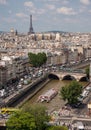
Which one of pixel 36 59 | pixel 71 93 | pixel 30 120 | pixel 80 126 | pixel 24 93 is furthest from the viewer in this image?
pixel 36 59

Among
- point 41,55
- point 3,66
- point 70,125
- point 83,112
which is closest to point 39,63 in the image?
point 41,55

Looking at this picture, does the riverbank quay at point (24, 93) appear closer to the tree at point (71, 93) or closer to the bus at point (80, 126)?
the tree at point (71, 93)

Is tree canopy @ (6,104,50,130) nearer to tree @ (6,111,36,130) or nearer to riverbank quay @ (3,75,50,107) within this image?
tree @ (6,111,36,130)

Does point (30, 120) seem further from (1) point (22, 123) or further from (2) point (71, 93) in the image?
(2) point (71, 93)

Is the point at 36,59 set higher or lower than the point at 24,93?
higher

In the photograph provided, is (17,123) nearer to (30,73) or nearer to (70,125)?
(70,125)

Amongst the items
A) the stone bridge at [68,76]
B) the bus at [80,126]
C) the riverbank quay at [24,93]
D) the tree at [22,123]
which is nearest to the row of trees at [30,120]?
the tree at [22,123]

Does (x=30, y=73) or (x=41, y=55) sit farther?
(x=41, y=55)

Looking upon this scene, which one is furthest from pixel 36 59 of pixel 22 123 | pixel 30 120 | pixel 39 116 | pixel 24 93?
pixel 22 123
